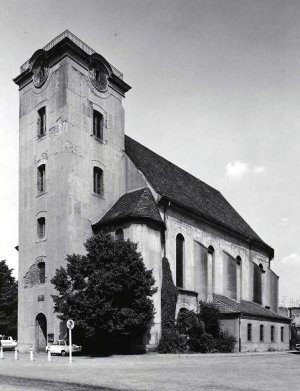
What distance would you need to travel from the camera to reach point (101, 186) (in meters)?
37.5

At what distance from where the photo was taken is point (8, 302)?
57.5 metres

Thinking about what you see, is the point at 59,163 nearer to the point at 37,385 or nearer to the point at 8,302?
the point at 37,385

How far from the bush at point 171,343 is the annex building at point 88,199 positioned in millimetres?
498

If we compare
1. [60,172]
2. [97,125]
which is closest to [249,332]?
[60,172]

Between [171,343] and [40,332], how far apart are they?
370 inches

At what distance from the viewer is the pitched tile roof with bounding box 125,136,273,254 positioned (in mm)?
40188

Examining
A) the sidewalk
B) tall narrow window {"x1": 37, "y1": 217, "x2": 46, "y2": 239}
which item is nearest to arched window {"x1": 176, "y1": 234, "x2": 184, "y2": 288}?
tall narrow window {"x1": 37, "y1": 217, "x2": 46, "y2": 239}

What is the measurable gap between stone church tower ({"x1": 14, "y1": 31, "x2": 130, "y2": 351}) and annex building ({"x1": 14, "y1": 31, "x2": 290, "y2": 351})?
3.0 inches

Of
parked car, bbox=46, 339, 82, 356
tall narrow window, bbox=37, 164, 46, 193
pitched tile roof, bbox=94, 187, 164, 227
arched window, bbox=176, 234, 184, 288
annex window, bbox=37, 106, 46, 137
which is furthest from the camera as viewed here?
arched window, bbox=176, 234, 184, 288

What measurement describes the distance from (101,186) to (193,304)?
11832mm

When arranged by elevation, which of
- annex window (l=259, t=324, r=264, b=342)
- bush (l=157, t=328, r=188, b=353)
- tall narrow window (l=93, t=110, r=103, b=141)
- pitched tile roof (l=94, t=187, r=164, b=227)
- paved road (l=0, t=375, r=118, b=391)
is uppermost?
tall narrow window (l=93, t=110, r=103, b=141)

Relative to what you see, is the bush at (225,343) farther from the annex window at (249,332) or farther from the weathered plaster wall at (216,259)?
the weathered plaster wall at (216,259)

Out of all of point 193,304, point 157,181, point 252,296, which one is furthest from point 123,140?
point 252,296

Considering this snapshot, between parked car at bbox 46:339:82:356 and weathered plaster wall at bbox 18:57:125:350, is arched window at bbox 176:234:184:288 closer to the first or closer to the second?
weathered plaster wall at bbox 18:57:125:350
